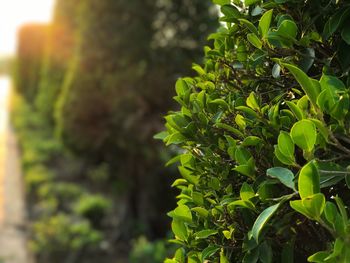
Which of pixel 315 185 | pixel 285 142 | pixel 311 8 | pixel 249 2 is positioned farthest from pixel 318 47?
pixel 315 185

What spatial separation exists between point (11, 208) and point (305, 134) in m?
8.99

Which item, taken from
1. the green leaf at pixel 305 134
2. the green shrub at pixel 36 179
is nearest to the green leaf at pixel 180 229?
the green leaf at pixel 305 134

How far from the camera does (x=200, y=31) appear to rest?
6.37 metres

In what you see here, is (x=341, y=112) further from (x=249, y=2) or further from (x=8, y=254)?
(x=8, y=254)

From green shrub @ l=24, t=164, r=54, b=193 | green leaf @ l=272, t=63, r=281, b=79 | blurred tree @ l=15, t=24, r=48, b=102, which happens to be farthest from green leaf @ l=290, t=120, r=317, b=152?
blurred tree @ l=15, t=24, r=48, b=102

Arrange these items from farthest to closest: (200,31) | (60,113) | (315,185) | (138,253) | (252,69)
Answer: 1. (60,113)
2. (200,31)
3. (138,253)
4. (252,69)
5. (315,185)

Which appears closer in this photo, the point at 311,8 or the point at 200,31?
the point at 311,8

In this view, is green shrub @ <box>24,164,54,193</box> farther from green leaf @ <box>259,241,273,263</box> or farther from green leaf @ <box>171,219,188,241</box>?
green leaf @ <box>259,241,273,263</box>

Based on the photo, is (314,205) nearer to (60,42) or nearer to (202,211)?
(202,211)

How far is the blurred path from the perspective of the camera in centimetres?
712

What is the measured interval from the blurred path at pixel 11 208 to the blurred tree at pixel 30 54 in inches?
118

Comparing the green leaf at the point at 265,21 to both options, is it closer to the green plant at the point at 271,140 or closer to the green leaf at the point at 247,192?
the green plant at the point at 271,140

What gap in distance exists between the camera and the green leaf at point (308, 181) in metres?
1.14

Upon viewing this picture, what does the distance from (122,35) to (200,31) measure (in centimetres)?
100
